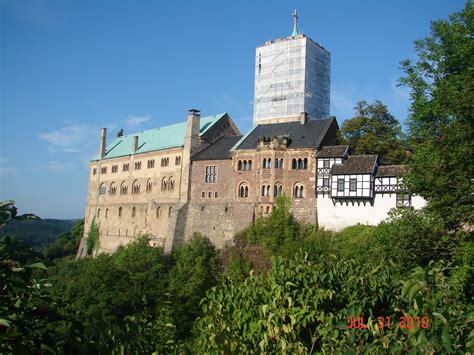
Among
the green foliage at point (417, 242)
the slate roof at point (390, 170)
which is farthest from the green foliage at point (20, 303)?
the slate roof at point (390, 170)

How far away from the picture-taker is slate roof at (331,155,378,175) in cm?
3542

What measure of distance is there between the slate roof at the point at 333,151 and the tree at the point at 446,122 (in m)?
7.68

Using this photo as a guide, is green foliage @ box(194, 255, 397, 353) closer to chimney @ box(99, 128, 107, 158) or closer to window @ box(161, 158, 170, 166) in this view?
window @ box(161, 158, 170, 166)

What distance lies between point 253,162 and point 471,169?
23.2 metres

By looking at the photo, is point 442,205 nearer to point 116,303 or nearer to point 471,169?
point 471,169

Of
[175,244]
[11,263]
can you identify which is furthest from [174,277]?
[11,263]

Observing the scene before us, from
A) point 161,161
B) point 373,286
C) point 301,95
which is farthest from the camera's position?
point 301,95

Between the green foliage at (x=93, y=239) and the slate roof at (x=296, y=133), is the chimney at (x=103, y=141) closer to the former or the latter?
the green foliage at (x=93, y=239)

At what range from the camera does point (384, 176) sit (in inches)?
1372

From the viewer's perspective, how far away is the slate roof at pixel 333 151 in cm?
3712

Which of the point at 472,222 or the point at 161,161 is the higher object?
the point at 161,161

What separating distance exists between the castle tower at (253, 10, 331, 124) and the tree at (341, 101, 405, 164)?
1454 cm

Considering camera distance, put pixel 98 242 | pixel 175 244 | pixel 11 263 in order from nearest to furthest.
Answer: pixel 11 263 → pixel 175 244 → pixel 98 242

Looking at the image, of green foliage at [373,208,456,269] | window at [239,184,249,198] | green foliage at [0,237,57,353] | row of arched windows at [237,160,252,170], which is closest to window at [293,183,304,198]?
window at [239,184,249,198]
